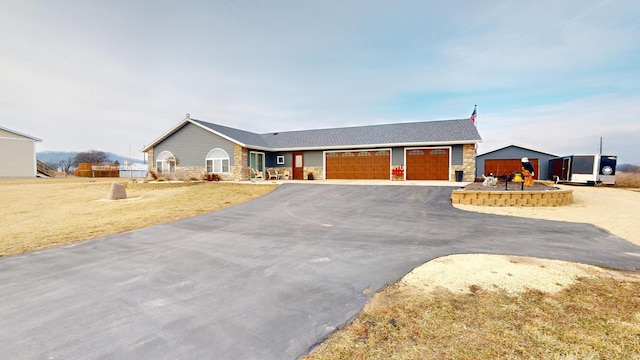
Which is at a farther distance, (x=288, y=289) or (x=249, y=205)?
(x=249, y=205)

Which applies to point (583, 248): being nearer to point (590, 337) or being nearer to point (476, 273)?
point (476, 273)

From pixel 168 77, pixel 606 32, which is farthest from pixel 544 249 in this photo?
pixel 168 77

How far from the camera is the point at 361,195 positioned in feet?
40.8

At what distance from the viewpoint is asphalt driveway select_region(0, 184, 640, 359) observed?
2311 millimetres

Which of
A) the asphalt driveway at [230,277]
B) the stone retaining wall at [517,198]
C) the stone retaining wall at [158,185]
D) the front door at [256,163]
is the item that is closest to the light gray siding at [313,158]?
the front door at [256,163]

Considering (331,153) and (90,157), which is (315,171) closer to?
(331,153)

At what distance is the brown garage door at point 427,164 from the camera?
18.5 m

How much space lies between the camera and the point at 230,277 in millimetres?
3725

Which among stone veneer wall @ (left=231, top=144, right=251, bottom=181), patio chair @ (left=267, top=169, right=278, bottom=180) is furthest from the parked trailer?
stone veneer wall @ (left=231, top=144, right=251, bottom=181)

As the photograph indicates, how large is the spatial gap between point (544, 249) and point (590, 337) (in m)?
3.25

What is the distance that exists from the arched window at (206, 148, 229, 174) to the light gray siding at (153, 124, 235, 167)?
1.03ft

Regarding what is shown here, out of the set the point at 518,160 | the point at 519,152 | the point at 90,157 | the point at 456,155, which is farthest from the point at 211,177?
the point at 90,157

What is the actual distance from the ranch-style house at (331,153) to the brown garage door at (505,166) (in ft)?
18.4

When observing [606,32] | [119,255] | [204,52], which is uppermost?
[204,52]
